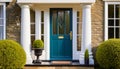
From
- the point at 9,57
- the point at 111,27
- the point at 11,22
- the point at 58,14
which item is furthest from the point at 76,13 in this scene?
the point at 9,57

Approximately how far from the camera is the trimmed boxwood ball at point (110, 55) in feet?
37.0

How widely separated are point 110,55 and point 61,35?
10.4 ft

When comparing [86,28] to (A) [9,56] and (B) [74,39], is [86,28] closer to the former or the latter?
(B) [74,39]

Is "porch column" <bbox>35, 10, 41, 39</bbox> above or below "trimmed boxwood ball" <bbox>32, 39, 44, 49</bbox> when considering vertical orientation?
above

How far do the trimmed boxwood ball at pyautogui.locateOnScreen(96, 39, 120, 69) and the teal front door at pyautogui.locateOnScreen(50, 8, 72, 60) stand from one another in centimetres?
249

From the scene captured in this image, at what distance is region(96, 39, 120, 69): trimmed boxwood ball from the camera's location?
11273 millimetres

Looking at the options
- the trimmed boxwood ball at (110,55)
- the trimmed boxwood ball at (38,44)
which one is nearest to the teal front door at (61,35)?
the trimmed boxwood ball at (38,44)

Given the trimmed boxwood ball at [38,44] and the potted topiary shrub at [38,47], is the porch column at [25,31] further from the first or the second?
the trimmed boxwood ball at [38,44]

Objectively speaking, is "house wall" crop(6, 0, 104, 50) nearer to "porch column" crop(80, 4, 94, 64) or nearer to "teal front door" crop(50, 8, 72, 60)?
"porch column" crop(80, 4, 94, 64)

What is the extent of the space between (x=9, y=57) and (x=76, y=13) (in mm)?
4190

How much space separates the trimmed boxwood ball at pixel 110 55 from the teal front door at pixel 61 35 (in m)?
2.49

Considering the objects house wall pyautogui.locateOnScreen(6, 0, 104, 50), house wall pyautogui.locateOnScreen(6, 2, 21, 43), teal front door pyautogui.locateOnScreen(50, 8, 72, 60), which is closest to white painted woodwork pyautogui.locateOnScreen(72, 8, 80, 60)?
teal front door pyautogui.locateOnScreen(50, 8, 72, 60)

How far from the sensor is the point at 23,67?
11.7m

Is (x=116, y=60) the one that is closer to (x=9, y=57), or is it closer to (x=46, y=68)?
(x=46, y=68)
